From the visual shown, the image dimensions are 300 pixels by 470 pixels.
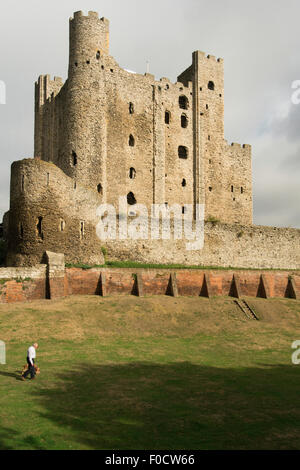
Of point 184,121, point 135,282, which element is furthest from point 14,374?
point 184,121

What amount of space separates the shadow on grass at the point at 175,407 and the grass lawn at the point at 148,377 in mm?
31

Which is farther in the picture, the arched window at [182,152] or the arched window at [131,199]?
the arched window at [182,152]

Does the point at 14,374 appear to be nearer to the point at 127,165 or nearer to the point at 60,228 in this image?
the point at 60,228

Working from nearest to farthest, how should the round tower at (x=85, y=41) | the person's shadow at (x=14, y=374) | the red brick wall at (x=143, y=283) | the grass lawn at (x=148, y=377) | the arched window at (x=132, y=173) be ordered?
the grass lawn at (x=148, y=377)
the person's shadow at (x=14, y=374)
the red brick wall at (x=143, y=283)
the round tower at (x=85, y=41)
the arched window at (x=132, y=173)

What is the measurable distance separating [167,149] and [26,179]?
21.7 metres

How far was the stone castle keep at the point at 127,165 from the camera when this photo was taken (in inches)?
1075

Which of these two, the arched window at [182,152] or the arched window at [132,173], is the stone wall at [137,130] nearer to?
the arched window at [132,173]

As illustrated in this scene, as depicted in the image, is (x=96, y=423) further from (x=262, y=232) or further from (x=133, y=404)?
(x=262, y=232)

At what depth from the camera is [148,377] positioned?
14641 mm

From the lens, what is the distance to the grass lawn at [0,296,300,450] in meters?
9.45

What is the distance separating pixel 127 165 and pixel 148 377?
29.6 m

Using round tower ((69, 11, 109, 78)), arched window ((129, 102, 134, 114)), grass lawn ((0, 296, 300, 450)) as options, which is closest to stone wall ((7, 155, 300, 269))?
grass lawn ((0, 296, 300, 450))

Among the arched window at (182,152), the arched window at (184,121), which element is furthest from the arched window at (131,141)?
the arched window at (184,121)

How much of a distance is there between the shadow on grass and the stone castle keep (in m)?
13.7
